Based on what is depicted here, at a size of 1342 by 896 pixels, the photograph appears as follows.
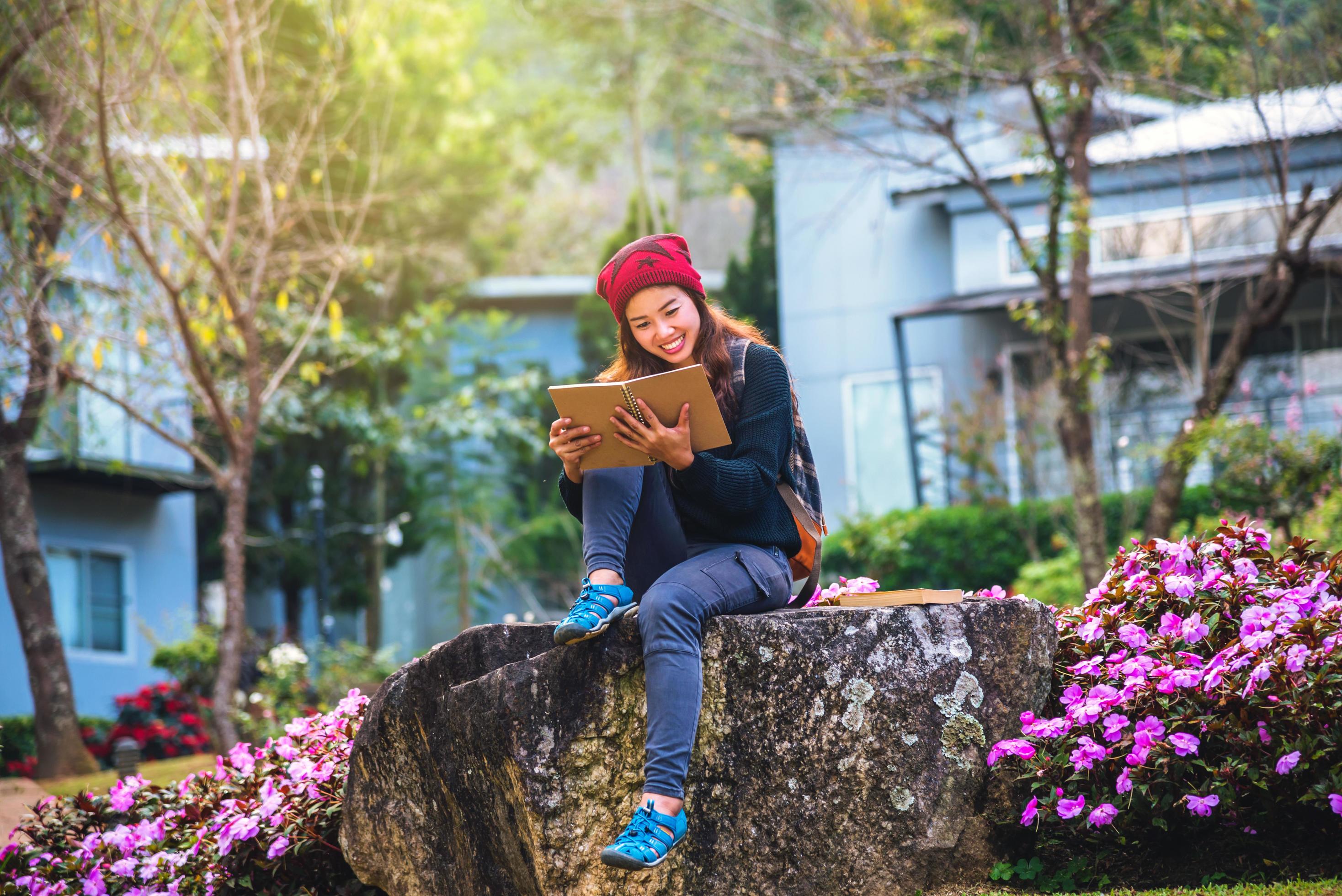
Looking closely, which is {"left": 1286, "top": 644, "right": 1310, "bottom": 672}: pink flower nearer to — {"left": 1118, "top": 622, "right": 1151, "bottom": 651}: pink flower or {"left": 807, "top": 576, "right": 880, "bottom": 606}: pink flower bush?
{"left": 1118, "top": 622, "right": 1151, "bottom": 651}: pink flower

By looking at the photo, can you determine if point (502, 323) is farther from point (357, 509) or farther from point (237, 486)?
point (237, 486)

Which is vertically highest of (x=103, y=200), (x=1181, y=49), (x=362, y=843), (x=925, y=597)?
(x=1181, y=49)

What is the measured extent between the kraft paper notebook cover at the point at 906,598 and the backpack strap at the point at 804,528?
0.15m

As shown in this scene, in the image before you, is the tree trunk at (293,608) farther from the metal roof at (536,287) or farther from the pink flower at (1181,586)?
the pink flower at (1181,586)

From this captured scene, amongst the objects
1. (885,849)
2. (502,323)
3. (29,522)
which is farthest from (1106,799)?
(502,323)

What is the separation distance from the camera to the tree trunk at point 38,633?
10391 mm

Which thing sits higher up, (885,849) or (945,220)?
(945,220)

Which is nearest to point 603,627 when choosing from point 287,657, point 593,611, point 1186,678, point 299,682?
point 593,611

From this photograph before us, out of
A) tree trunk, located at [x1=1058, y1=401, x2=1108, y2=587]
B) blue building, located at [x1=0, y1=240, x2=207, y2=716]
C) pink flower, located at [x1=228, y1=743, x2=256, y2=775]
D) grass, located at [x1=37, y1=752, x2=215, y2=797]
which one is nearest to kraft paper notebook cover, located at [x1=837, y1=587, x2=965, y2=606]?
pink flower, located at [x1=228, y1=743, x2=256, y2=775]

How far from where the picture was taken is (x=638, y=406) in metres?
3.10

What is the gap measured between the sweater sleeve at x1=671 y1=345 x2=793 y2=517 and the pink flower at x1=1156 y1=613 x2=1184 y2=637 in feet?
4.03

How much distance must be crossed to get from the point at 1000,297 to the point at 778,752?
37.0ft

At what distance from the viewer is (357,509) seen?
64.7ft

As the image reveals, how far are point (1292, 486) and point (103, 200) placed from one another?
28.1 feet
